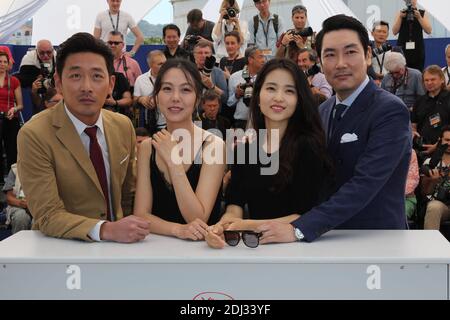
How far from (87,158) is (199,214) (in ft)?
1.81

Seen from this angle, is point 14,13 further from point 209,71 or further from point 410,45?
point 410,45

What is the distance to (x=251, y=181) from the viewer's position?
9.51ft

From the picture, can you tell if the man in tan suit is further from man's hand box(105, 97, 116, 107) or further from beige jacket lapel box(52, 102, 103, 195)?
man's hand box(105, 97, 116, 107)

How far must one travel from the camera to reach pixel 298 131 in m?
2.89

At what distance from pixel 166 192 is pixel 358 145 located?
888 mm

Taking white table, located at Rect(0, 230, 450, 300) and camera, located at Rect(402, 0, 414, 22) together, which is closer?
white table, located at Rect(0, 230, 450, 300)

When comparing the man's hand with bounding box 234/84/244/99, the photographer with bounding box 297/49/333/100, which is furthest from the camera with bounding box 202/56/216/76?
the photographer with bounding box 297/49/333/100

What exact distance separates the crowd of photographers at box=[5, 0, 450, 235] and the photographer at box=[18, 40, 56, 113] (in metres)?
0.01

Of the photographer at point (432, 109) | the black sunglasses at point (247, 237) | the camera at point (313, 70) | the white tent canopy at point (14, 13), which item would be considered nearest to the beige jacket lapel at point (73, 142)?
the black sunglasses at point (247, 237)

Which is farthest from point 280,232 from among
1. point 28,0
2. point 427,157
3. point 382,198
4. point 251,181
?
point 28,0

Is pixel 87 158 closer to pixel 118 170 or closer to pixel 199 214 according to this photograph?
pixel 118 170

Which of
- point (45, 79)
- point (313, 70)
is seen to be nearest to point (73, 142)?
point (313, 70)

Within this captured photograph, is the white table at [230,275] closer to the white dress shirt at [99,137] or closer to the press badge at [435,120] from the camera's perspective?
the white dress shirt at [99,137]

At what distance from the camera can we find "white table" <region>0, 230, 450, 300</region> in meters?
2.24
